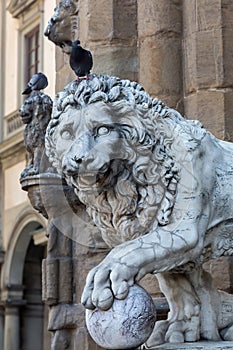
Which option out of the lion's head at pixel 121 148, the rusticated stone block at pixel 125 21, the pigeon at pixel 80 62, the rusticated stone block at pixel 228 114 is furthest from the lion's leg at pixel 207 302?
the rusticated stone block at pixel 125 21

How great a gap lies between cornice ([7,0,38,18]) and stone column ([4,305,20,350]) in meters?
5.26

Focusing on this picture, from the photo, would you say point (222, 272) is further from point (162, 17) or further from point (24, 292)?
point (24, 292)

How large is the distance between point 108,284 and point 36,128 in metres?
1.98

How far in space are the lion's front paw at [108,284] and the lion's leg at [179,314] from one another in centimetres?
34

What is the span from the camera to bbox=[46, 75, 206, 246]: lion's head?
2.71m

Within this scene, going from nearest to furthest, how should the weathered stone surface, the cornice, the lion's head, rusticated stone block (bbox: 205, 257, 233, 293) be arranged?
the lion's head, rusticated stone block (bbox: 205, 257, 233, 293), the weathered stone surface, the cornice

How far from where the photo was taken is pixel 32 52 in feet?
55.8

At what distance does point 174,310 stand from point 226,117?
1209mm

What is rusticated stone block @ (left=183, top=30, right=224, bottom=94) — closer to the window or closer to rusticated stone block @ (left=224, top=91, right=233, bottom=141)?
rusticated stone block @ (left=224, top=91, right=233, bottom=141)

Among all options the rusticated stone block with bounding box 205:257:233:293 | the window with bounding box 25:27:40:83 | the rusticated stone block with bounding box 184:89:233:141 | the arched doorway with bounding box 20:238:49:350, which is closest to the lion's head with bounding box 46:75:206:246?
the rusticated stone block with bounding box 205:257:233:293

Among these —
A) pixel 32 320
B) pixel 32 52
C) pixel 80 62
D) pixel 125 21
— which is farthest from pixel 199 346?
pixel 32 52

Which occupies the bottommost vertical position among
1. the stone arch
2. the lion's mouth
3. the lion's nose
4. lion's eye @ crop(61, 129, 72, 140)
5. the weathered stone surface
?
the lion's mouth

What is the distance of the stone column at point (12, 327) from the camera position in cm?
1573

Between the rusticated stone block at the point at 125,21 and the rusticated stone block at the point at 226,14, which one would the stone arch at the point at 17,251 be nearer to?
the rusticated stone block at the point at 125,21
